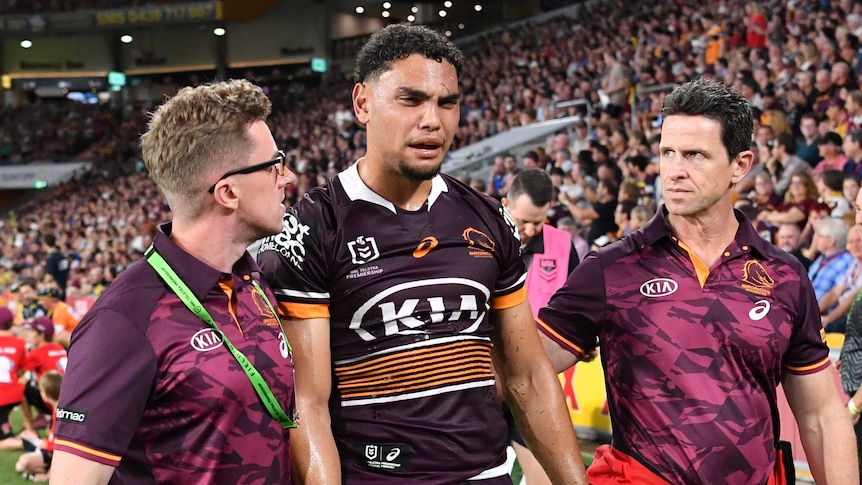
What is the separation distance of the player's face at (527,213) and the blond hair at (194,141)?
3.11 metres

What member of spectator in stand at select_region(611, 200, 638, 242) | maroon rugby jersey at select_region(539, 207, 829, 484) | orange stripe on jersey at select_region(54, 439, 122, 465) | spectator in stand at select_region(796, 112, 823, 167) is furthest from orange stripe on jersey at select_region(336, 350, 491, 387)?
spectator in stand at select_region(796, 112, 823, 167)

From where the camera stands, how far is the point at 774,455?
298 cm

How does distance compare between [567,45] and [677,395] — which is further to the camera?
[567,45]

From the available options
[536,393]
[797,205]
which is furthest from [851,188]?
[536,393]

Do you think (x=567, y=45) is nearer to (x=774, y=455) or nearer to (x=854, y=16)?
(x=854, y=16)

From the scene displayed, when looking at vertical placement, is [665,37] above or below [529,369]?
above

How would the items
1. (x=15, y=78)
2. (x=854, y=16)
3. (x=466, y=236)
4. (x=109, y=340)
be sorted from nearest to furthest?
(x=109, y=340) < (x=466, y=236) < (x=854, y=16) < (x=15, y=78)

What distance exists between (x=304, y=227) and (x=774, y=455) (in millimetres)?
1757

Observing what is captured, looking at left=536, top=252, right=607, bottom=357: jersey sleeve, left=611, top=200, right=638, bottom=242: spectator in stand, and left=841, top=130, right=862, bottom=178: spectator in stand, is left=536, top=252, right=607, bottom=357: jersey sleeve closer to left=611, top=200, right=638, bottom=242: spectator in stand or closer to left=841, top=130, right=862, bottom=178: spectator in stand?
left=611, top=200, right=638, bottom=242: spectator in stand

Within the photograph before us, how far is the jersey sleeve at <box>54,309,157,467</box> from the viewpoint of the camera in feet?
6.48

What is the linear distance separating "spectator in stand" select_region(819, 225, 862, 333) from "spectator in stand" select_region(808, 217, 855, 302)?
46 millimetres

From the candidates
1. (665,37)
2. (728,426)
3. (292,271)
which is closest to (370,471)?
(292,271)

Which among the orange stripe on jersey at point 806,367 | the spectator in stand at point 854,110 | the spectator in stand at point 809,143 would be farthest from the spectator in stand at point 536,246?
the spectator in stand at point 854,110

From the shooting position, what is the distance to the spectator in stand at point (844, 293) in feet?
23.2
